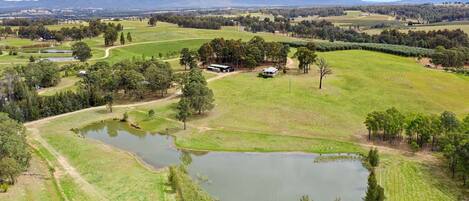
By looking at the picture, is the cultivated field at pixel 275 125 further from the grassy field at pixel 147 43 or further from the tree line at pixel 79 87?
the grassy field at pixel 147 43

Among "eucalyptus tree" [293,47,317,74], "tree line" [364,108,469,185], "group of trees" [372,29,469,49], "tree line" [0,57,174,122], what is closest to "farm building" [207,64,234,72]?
"eucalyptus tree" [293,47,317,74]

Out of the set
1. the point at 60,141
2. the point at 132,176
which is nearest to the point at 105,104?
the point at 60,141

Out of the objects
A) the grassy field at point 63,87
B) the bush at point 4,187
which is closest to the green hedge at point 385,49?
the grassy field at point 63,87

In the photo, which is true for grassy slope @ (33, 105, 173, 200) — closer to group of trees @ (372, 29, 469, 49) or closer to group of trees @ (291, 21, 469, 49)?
group of trees @ (291, 21, 469, 49)

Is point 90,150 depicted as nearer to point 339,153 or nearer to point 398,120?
point 339,153

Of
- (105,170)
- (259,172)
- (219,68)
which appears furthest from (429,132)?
(219,68)

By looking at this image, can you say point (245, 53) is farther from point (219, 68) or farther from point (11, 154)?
point (11, 154)
